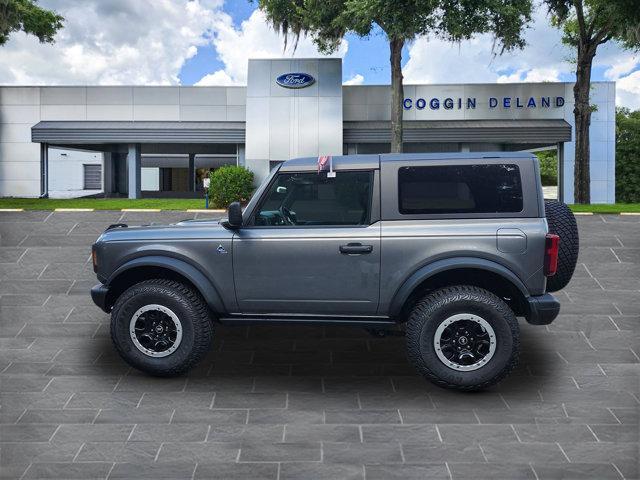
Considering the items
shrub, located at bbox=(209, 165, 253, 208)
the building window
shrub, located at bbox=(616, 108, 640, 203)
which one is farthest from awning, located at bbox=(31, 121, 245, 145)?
shrub, located at bbox=(616, 108, 640, 203)

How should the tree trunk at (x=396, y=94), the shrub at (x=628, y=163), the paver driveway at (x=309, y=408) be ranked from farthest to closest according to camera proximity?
the shrub at (x=628, y=163) < the tree trunk at (x=396, y=94) < the paver driveway at (x=309, y=408)

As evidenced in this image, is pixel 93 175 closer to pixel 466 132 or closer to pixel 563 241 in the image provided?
pixel 466 132

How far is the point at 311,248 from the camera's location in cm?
648

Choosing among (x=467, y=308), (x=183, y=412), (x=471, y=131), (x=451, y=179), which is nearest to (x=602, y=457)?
(x=467, y=308)

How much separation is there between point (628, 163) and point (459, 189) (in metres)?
41.6

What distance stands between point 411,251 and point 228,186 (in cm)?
1546

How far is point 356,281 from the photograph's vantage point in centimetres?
642

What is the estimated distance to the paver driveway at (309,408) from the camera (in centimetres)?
479

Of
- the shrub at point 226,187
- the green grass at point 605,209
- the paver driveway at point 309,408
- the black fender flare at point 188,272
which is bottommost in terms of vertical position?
the paver driveway at point 309,408

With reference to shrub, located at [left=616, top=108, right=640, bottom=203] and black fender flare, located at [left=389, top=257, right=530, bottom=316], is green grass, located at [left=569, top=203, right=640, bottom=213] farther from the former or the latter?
shrub, located at [left=616, top=108, right=640, bottom=203]

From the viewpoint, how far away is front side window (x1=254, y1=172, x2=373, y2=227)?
6605 mm

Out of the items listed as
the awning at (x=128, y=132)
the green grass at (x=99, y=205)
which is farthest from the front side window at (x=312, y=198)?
the awning at (x=128, y=132)

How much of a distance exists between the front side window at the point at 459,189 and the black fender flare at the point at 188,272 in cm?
194

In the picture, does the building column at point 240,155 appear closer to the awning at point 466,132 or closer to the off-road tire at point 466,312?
the awning at point 466,132
